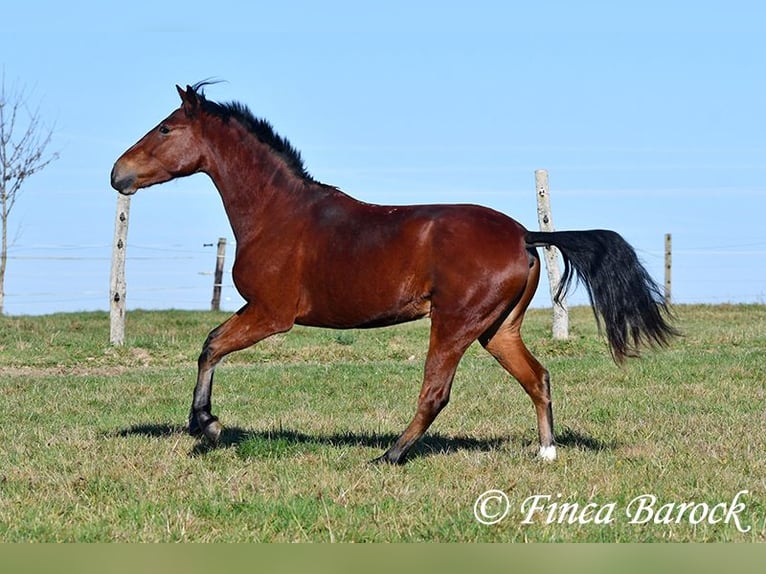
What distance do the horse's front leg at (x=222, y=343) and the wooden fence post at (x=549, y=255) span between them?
41.2 ft

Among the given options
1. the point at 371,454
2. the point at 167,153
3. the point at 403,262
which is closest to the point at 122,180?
the point at 167,153

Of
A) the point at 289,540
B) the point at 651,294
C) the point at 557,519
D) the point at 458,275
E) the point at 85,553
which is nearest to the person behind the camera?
the point at 85,553

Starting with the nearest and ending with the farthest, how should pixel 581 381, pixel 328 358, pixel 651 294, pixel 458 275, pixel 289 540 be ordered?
pixel 289 540, pixel 458 275, pixel 651 294, pixel 581 381, pixel 328 358

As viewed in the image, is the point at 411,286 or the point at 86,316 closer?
the point at 411,286

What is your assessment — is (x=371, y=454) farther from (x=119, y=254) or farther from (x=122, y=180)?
(x=119, y=254)

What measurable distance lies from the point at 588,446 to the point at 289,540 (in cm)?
380

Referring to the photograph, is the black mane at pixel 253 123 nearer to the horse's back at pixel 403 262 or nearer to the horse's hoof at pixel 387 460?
the horse's back at pixel 403 262

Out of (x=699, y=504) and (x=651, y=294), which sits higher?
(x=651, y=294)

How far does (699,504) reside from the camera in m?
6.21

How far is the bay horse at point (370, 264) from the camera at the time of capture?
7.54 metres

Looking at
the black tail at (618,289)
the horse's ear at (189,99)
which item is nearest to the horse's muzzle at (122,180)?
the horse's ear at (189,99)

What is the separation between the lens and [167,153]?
8453mm

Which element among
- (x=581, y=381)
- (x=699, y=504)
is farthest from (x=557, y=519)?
(x=581, y=381)

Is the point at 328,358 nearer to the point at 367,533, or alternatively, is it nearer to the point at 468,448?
the point at 468,448
